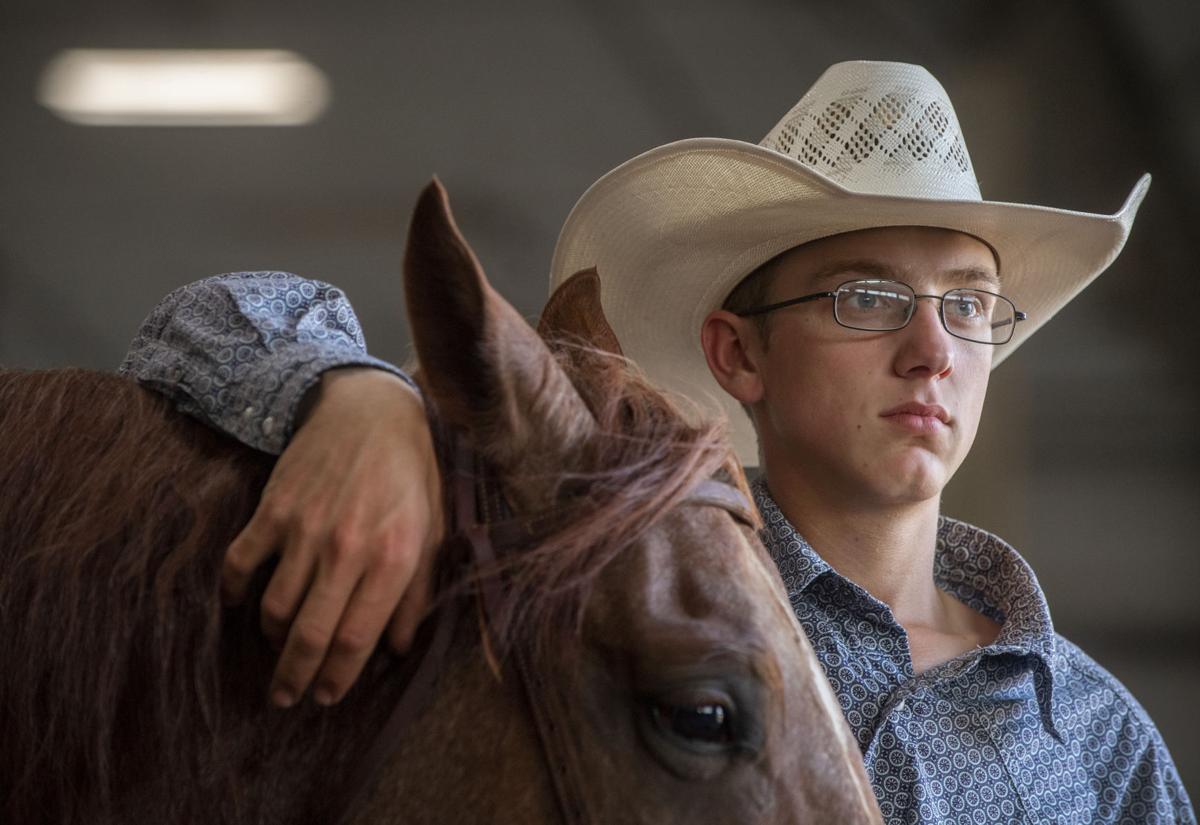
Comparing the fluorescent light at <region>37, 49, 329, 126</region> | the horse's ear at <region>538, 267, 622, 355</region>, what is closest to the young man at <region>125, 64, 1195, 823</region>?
the horse's ear at <region>538, 267, 622, 355</region>

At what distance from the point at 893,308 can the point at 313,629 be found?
82 cm

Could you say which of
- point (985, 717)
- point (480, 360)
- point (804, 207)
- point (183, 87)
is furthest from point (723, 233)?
point (183, 87)

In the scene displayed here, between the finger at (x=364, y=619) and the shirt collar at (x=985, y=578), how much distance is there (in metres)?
0.57

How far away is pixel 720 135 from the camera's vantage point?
3260mm

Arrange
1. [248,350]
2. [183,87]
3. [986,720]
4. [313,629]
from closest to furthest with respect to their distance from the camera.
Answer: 1. [313,629]
2. [248,350]
3. [986,720]
4. [183,87]

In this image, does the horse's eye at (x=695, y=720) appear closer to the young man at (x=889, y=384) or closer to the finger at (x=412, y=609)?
the finger at (x=412, y=609)

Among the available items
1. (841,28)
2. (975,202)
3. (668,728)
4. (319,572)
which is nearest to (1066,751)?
(975,202)

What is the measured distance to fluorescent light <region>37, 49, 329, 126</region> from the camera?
317cm

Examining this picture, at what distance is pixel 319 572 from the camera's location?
644 mm

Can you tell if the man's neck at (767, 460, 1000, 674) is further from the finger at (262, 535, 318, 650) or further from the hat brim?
the finger at (262, 535, 318, 650)

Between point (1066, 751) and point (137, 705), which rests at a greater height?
point (1066, 751)

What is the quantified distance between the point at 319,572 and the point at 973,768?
802mm

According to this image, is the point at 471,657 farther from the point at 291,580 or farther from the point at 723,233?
the point at 723,233

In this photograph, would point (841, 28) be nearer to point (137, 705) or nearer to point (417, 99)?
point (417, 99)
